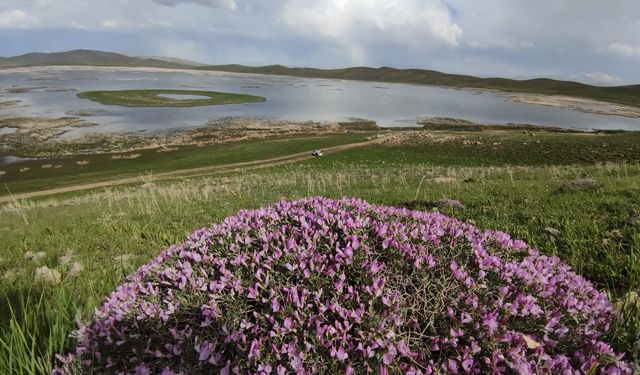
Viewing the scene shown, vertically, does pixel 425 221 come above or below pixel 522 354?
Answer: above

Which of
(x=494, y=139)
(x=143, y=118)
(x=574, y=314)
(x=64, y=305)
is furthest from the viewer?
(x=143, y=118)

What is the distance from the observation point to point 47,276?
540 centimetres

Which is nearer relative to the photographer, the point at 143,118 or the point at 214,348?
the point at 214,348

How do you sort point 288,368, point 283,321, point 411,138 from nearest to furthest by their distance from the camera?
point 288,368 < point 283,321 < point 411,138

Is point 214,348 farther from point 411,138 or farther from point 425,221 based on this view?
point 411,138

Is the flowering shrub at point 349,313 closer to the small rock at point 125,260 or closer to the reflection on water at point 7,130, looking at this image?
the small rock at point 125,260

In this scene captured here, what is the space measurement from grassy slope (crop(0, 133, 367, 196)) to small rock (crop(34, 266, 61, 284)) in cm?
3269

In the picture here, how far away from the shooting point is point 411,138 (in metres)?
55.7

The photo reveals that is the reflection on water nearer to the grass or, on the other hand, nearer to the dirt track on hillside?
the grass

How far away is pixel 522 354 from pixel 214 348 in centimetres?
185

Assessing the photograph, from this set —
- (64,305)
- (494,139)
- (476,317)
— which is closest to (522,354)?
(476,317)

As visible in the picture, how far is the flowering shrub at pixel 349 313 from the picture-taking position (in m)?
2.34

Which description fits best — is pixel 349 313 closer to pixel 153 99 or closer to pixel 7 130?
pixel 7 130

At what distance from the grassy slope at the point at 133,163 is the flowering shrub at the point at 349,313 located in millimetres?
36413
